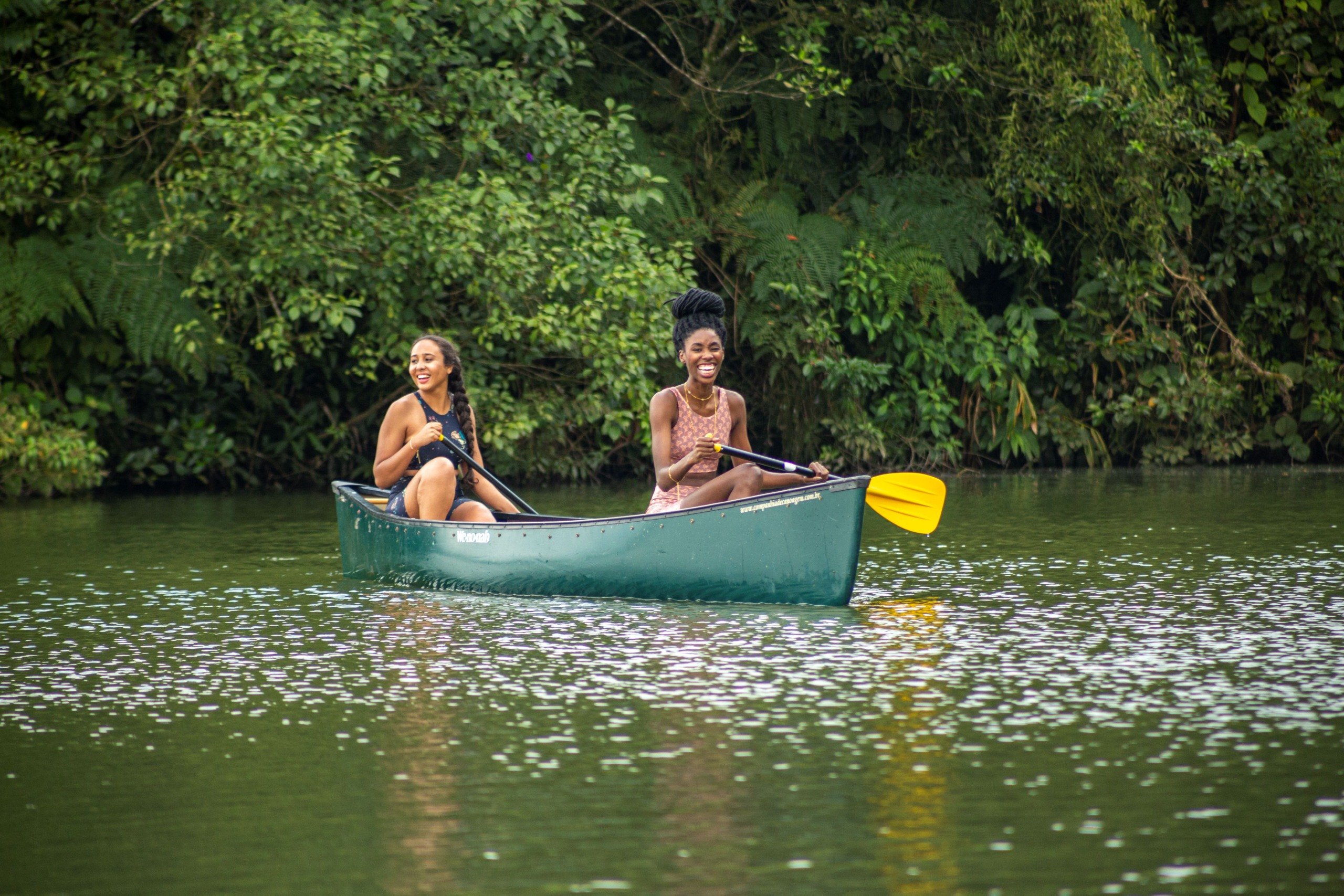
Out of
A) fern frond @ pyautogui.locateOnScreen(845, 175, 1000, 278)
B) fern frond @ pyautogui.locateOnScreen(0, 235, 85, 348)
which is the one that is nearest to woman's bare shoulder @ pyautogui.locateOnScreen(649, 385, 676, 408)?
fern frond @ pyautogui.locateOnScreen(0, 235, 85, 348)

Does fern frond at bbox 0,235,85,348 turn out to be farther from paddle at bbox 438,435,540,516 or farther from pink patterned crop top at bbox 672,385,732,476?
pink patterned crop top at bbox 672,385,732,476

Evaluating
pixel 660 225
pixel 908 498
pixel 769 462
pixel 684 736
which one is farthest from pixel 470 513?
pixel 660 225

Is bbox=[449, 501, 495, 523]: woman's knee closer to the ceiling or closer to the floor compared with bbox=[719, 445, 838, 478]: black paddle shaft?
closer to the floor

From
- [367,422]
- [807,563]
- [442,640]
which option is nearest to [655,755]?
[442,640]

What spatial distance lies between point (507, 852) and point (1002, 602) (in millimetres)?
3919

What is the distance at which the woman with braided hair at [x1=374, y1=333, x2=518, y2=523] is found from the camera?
26.2 ft

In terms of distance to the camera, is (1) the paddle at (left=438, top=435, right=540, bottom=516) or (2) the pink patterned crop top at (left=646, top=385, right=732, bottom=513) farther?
(1) the paddle at (left=438, top=435, right=540, bottom=516)

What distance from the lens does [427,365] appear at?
802 cm

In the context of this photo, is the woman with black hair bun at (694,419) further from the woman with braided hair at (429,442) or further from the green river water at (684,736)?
the woman with braided hair at (429,442)

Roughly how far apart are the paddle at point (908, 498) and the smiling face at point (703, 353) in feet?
1.33

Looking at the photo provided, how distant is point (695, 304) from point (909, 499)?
4.21ft

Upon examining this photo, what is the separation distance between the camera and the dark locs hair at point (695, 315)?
25.3 feet

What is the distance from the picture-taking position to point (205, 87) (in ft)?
39.4

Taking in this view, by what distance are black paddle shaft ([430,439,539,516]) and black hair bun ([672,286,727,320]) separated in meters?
1.18
